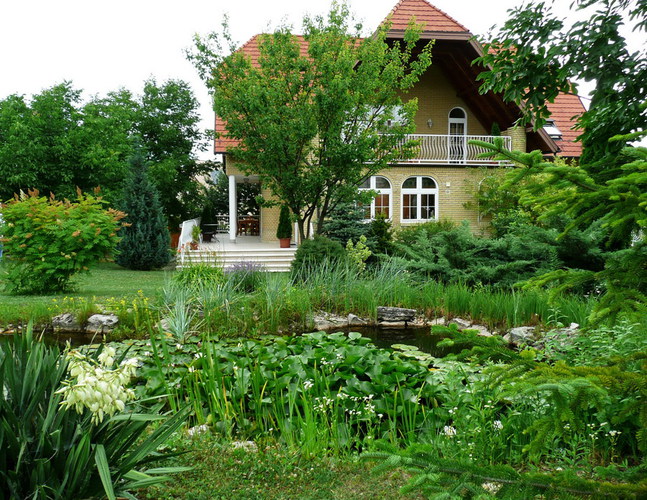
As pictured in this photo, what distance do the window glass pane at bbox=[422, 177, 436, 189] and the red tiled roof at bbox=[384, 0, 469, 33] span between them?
506 centimetres

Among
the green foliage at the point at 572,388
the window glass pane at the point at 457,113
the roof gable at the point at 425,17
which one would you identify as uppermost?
the roof gable at the point at 425,17

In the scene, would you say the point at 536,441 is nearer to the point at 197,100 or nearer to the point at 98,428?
the point at 98,428

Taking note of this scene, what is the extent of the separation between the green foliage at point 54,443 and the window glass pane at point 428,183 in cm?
1914

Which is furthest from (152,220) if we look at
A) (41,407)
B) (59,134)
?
(41,407)

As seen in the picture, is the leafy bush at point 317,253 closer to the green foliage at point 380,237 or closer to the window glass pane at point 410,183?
the green foliage at point 380,237

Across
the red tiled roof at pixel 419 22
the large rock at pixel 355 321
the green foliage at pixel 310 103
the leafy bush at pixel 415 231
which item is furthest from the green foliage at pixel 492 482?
the red tiled roof at pixel 419 22

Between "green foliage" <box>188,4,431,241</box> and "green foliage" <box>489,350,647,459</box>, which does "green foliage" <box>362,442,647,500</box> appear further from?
"green foliage" <box>188,4,431,241</box>

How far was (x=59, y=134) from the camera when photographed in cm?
2148

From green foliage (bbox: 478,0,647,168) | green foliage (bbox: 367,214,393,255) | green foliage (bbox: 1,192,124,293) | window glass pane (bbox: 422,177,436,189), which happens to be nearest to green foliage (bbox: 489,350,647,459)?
green foliage (bbox: 478,0,647,168)

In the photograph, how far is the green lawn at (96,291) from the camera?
888 cm

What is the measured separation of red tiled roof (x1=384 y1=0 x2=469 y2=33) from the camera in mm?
19531

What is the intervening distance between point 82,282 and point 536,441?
1342 centimetres

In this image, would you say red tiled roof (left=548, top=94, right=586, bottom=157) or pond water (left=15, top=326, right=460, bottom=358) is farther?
red tiled roof (left=548, top=94, right=586, bottom=157)

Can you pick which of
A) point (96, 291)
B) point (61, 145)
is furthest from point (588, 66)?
point (61, 145)
